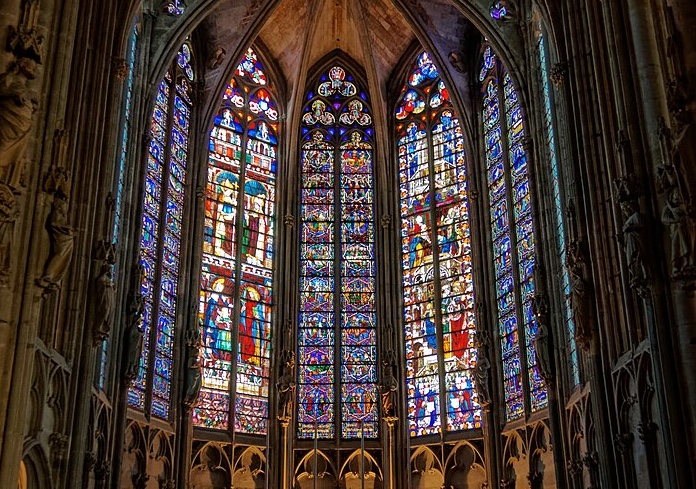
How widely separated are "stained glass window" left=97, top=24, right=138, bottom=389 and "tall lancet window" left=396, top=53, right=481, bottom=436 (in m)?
7.30

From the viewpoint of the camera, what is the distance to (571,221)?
1622cm

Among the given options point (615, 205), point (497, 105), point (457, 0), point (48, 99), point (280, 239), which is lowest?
point (615, 205)

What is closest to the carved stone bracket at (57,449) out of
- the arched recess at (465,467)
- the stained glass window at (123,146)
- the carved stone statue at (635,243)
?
the stained glass window at (123,146)

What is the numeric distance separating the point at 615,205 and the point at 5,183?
26.1 ft

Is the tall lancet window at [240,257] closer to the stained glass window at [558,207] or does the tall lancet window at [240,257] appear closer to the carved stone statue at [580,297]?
the stained glass window at [558,207]

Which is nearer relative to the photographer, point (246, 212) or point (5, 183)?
point (5, 183)

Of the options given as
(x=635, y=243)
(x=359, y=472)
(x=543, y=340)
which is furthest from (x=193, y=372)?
(x=635, y=243)

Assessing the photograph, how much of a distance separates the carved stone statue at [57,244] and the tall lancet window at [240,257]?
29.7ft

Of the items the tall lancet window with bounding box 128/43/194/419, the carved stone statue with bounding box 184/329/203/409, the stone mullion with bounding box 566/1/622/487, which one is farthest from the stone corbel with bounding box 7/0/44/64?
the carved stone statue with bounding box 184/329/203/409

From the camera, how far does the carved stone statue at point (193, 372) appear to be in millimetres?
19547

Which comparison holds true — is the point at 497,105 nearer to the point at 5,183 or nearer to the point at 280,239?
the point at 280,239

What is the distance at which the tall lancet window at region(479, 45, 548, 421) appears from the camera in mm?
19297

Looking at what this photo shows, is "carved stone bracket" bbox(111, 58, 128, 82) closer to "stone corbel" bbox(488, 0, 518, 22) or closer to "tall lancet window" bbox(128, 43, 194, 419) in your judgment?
"tall lancet window" bbox(128, 43, 194, 419)

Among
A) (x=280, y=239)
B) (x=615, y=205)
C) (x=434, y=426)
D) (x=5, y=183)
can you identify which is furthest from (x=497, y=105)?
(x=5, y=183)
